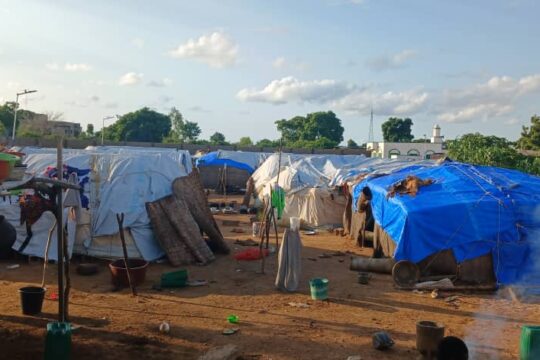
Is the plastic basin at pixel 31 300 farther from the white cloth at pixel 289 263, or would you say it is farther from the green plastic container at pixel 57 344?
the white cloth at pixel 289 263

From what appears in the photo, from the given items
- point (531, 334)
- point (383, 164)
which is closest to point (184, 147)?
point (383, 164)

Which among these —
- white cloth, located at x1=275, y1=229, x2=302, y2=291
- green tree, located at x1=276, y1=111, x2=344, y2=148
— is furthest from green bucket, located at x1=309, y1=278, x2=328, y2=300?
green tree, located at x1=276, y1=111, x2=344, y2=148

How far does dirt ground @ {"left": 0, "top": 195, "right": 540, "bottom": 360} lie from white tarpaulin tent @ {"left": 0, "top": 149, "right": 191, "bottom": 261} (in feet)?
2.35

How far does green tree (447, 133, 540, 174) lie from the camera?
2394 centimetres

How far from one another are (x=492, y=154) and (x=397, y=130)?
42.7 metres

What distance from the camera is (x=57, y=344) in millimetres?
6332

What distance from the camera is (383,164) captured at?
71.4 feet

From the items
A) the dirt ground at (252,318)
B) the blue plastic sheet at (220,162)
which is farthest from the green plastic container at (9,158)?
the blue plastic sheet at (220,162)


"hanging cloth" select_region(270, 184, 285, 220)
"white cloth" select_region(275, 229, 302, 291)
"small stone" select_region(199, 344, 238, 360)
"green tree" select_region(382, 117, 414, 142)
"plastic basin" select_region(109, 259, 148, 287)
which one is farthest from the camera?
"green tree" select_region(382, 117, 414, 142)

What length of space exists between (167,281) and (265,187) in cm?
1384

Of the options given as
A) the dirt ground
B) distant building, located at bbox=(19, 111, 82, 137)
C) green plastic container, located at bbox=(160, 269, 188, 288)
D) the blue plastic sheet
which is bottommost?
the dirt ground

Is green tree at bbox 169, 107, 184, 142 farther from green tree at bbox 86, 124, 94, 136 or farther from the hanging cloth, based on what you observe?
the hanging cloth

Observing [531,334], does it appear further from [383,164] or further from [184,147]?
[184,147]

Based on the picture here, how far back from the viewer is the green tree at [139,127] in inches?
2359
